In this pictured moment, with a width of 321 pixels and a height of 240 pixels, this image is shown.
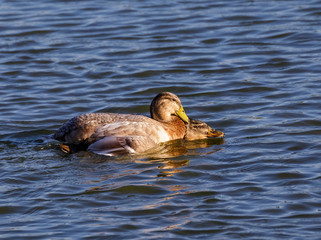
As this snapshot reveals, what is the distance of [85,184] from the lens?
27.8ft

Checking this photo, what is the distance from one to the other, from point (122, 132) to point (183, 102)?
104 inches

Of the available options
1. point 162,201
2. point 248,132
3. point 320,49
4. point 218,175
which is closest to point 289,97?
point 248,132

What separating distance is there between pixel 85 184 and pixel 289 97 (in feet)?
15.3

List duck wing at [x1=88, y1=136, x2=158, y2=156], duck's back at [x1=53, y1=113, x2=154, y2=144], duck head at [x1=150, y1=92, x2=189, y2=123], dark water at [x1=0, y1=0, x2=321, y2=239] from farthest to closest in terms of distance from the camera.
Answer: duck head at [x1=150, y1=92, x2=189, y2=123] < duck's back at [x1=53, y1=113, x2=154, y2=144] < duck wing at [x1=88, y1=136, x2=158, y2=156] < dark water at [x1=0, y1=0, x2=321, y2=239]

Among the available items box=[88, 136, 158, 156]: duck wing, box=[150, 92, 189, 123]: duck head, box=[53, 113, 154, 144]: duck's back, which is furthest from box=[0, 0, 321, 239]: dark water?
box=[150, 92, 189, 123]: duck head

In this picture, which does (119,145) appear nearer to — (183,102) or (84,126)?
(84,126)

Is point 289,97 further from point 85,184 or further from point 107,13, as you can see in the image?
point 107,13

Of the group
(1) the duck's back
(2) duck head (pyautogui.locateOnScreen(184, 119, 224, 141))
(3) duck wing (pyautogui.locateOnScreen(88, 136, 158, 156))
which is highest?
(1) the duck's back

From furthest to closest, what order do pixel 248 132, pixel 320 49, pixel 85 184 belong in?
1. pixel 320 49
2. pixel 248 132
3. pixel 85 184

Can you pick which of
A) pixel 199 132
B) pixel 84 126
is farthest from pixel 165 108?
pixel 84 126

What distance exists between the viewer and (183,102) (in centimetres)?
1207

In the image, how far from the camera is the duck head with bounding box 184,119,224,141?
10234 millimetres

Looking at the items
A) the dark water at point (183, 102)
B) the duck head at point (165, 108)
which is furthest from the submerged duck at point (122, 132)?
the dark water at point (183, 102)

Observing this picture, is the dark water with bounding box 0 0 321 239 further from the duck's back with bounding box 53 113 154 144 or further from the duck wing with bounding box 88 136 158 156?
the duck's back with bounding box 53 113 154 144
